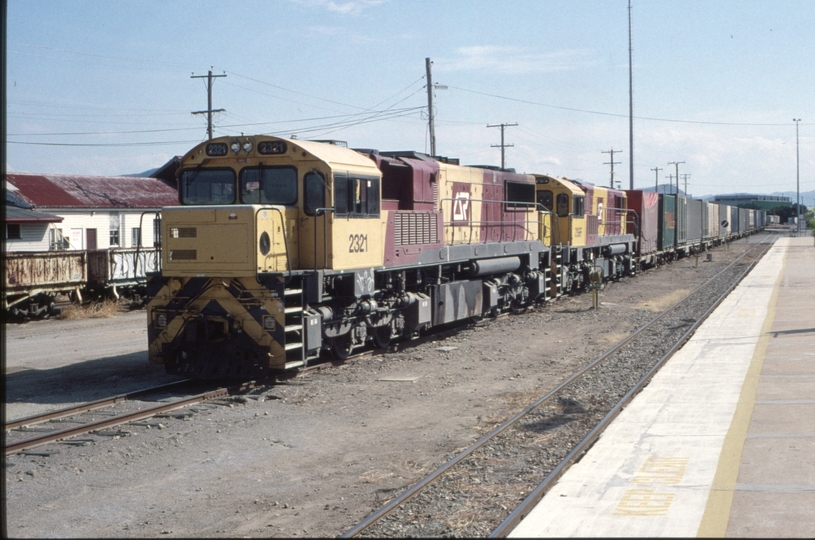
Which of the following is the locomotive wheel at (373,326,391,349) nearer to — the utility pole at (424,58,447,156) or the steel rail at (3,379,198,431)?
the steel rail at (3,379,198,431)

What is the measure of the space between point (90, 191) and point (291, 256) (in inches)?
898

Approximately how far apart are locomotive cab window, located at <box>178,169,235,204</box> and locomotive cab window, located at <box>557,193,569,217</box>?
1442cm

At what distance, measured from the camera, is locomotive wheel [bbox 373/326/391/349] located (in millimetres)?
14711

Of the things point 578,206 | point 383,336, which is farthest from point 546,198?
point 383,336

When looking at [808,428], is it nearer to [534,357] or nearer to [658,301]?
[534,357]

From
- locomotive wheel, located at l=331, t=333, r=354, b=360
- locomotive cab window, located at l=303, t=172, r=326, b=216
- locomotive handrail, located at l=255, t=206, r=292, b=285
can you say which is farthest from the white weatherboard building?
locomotive handrail, located at l=255, t=206, r=292, b=285

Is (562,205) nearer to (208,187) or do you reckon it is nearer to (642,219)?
(642,219)

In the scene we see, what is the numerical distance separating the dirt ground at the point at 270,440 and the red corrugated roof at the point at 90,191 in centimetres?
1381

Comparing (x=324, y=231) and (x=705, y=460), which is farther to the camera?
(x=324, y=231)

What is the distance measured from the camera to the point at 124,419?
958 centimetres

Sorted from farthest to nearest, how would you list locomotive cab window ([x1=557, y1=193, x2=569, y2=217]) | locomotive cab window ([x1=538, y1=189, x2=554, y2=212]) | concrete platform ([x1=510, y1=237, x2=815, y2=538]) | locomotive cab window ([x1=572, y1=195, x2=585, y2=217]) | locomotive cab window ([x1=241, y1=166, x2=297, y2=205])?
locomotive cab window ([x1=572, y1=195, x2=585, y2=217]) → locomotive cab window ([x1=538, y1=189, x2=554, y2=212]) → locomotive cab window ([x1=557, y1=193, x2=569, y2=217]) → locomotive cab window ([x1=241, y1=166, x2=297, y2=205]) → concrete platform ([x1=510, y1=237, x2=815, y2=538])

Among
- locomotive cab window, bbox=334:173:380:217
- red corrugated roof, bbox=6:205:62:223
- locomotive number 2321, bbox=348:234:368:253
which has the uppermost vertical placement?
red corrugated roof, bbox=6:205:62:223

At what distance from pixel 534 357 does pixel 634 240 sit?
21.5 m

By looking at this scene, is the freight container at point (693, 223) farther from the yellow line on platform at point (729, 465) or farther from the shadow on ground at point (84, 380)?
the shadow on ground at point (84, 380)
